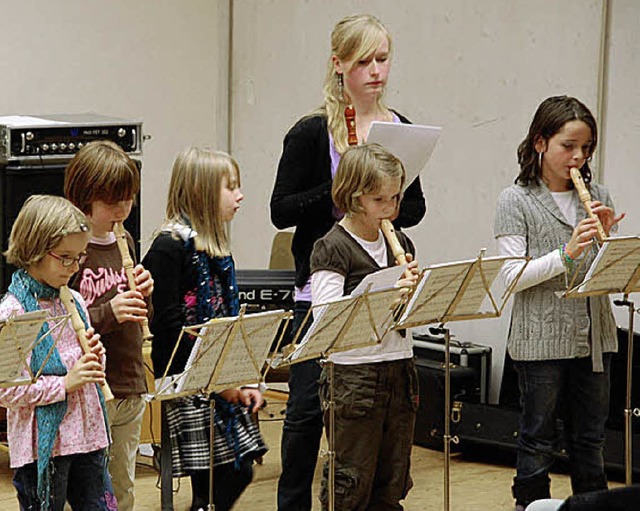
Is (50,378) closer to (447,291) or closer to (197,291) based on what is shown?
(197,291)

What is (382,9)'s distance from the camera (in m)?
5.52

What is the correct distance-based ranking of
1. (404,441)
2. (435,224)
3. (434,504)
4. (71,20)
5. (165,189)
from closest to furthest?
(404,441) → (434,504) → (435,224) → (71,20) → (165,189)

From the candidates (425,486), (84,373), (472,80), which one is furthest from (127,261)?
(472,80)

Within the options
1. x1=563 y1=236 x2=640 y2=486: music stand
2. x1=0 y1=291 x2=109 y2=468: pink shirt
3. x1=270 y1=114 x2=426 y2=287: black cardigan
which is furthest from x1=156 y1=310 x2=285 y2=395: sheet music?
x1=563 y1=236 x2=640 y2=486: music stand

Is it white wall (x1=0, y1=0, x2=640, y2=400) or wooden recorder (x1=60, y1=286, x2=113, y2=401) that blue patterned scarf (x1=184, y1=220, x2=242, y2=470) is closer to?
wooden recorder (x1=60, y1=286, x2=113, y2=401)

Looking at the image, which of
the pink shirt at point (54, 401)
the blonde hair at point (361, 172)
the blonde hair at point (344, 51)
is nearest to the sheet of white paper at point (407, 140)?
the blonde hair at point (361, 172)

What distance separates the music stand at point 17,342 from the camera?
8.07 ft

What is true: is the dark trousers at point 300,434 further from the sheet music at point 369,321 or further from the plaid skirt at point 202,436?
the sheet music at point 369,321

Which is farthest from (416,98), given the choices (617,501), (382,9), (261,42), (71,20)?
(617,501)

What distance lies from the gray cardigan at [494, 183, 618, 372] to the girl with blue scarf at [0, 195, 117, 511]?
4.18 ft

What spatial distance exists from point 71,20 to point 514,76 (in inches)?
84.8

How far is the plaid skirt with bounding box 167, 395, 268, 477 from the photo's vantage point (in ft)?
10.9

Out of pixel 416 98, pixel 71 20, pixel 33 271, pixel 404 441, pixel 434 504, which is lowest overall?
pixel 434 504

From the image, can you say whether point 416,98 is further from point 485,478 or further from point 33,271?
point 33,271
